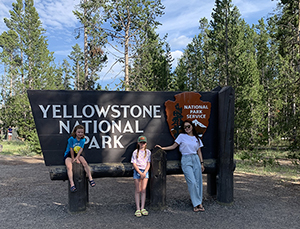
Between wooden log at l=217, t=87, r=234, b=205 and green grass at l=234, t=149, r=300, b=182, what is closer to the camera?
wooden log at l=217, t=87, r=234, b=205

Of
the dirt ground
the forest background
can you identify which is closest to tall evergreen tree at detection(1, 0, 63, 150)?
the forest background

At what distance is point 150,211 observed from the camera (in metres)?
4.61

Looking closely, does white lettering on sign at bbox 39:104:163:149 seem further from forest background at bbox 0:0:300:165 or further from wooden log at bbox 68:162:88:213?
forest background at bbox 0:0:300:165

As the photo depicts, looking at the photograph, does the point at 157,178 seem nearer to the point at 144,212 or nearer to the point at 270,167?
the point at 144,212

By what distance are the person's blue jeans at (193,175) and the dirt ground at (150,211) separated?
30 cm

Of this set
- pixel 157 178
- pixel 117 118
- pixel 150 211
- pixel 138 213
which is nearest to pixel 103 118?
pixel 117 118

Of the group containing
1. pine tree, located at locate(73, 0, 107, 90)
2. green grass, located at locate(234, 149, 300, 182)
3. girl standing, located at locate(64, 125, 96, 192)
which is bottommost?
green grass, located at locate(234, 149, 300, 182)

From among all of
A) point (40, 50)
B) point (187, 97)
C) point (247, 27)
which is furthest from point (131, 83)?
point (247, 27)

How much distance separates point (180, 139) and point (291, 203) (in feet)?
9.57

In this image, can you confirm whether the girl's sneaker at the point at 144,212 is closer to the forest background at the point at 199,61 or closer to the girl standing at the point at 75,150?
the girl standing at the point at 75,150

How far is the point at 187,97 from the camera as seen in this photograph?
5.07 meters

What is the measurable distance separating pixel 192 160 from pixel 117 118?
1746 millimetres

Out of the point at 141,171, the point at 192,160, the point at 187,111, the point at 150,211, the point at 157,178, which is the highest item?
the point at 187,111

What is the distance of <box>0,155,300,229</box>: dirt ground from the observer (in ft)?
13.3
